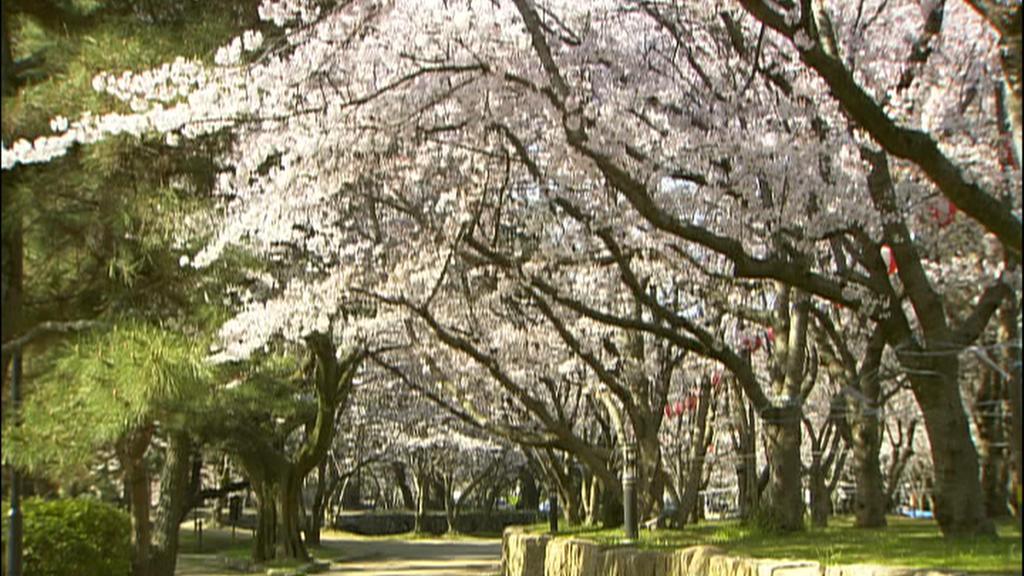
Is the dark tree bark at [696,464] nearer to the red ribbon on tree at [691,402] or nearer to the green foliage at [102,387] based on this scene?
the red ribbon on tree at [691,402]

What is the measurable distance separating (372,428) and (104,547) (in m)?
21.9

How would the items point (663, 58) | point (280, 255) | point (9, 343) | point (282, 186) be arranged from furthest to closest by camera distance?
point (280, 255), point (663, 58), point (282, 186), point (9, 343)

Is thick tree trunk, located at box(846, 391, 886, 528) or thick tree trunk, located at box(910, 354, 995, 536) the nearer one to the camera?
thick tree trunk, located at box(910, 354, 995, 536)

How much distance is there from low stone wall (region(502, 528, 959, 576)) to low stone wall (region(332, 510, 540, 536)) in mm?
A: 32197

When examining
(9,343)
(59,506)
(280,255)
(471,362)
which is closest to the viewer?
(9,343)

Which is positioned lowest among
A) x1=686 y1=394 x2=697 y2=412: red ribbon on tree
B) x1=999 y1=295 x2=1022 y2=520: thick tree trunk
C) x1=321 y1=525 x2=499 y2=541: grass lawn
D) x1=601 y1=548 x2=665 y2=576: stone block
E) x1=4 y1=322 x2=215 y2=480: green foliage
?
x1=601 y1=548 x2=665 y2=576: stone block

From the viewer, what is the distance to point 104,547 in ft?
47.6

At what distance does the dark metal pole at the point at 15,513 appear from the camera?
10461 millimetres

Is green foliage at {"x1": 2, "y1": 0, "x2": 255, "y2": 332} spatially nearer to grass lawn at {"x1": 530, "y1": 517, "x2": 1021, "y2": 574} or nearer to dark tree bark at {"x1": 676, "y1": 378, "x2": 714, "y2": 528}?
grass lawn at {"x1": 530, "y1": 517, "x2": 1021, "y2": 574}

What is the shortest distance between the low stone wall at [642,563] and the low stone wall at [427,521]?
3220cm

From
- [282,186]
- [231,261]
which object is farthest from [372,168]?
[231,261]

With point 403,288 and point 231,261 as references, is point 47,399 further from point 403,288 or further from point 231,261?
point 403,288

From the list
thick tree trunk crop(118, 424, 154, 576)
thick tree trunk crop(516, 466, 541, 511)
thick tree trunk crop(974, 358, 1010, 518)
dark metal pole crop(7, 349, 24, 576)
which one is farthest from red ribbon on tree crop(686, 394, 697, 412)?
thick tree trunk crop(516, 466, 541, 511)

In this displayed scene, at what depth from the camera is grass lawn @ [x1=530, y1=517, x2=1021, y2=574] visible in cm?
776
